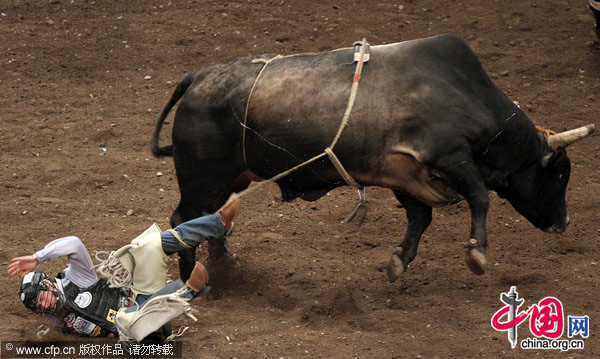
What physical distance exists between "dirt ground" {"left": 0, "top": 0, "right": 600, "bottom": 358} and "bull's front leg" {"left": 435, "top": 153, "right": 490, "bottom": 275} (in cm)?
50

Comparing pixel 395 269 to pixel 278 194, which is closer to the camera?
pixel 395 269

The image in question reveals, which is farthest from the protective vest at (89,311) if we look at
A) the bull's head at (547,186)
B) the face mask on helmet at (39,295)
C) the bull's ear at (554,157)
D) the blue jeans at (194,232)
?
the bull's ear at (554,157)

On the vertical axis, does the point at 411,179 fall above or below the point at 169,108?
below

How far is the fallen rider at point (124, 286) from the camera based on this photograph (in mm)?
4586

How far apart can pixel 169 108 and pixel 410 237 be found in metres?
1.98

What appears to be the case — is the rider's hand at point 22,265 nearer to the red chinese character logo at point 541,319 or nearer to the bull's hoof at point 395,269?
the bull's hoof at point 395,269

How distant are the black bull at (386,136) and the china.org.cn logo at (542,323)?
0.44 meters

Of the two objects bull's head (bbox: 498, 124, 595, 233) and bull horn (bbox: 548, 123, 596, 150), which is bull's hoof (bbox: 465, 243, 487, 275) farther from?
bull horn (bbox: 548, 123, 596, 150)

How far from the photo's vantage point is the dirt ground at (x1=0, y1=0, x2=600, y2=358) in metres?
5.10

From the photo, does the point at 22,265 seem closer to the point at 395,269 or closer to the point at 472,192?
the point at 395,269

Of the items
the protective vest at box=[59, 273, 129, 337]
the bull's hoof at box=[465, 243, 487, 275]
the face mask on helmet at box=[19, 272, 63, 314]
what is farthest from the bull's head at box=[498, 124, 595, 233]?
the face mask on helmet at box=[19, 272, 63, 314]

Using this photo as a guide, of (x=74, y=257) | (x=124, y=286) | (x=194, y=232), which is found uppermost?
(x=194, y=232)

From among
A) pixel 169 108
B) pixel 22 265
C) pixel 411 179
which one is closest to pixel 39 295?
pixel 22 265

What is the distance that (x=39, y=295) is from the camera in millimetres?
4730
